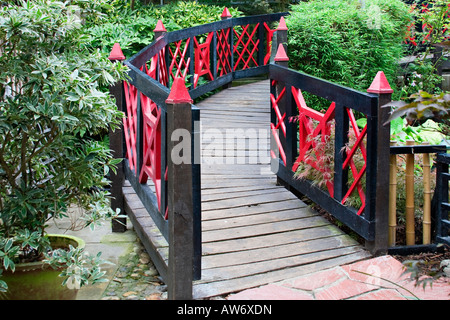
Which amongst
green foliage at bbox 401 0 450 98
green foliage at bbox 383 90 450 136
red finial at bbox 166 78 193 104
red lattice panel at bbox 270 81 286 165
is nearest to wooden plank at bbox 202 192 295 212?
red lattice panel at bbox 270 81 286 165

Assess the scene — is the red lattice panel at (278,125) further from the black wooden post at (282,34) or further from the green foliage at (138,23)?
the green foliage at (138,23)

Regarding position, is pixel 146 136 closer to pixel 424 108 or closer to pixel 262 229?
pixel 262 229

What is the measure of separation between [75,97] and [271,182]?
9.43 feet

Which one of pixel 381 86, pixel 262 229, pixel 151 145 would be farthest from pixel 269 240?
pixel 381 86

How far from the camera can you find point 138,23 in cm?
867

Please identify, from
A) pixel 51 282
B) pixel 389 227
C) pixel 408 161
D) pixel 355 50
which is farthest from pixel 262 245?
pixel 355 50

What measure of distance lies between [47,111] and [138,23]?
5.63 meters

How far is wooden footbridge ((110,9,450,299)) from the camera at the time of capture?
11.5ft

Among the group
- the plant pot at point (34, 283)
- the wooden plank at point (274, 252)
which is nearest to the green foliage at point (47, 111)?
the plant pot at point (34, 283)

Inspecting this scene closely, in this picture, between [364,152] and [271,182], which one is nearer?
[364,152]

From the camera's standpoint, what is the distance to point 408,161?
4.32m

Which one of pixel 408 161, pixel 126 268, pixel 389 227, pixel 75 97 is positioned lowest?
pixel 126 268
